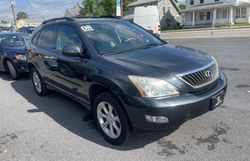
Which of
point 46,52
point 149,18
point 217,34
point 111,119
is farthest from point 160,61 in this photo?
point 217,34

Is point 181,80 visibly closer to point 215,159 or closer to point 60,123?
point 215,159

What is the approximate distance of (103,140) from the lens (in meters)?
4.16

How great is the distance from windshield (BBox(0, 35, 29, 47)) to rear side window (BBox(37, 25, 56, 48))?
3749 mm

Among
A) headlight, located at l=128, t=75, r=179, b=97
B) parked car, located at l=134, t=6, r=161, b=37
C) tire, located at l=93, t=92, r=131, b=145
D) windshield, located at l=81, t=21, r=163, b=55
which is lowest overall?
tire, located at l=93, t=92, r=131, b=145

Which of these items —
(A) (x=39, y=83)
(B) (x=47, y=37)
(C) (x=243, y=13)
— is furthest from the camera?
(C) (x=243, y=13)

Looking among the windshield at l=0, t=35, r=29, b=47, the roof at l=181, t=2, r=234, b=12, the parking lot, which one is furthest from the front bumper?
the roof at l=181, t=2, r=234, b=12

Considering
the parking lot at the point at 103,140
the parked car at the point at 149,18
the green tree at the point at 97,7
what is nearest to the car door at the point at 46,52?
the parking lot at the point at 103,140

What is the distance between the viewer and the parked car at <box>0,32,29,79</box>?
869cm

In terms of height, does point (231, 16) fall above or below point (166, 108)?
above

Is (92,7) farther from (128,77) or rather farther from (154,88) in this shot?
(154,88)

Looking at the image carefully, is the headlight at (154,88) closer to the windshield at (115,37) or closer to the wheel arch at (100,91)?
the wheel arch at (100,91)

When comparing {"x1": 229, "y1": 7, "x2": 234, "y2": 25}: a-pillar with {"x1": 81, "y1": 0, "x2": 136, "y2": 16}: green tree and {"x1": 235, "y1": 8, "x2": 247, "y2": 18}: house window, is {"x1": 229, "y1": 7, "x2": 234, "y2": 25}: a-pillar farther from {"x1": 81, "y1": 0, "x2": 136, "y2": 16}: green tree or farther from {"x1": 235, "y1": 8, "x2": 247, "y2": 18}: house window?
{"x1": 81, "y1": 0, "x2": 136, "y2": 16}: green tree

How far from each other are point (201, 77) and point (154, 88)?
2.43 feet

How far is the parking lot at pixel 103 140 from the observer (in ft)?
12.0
